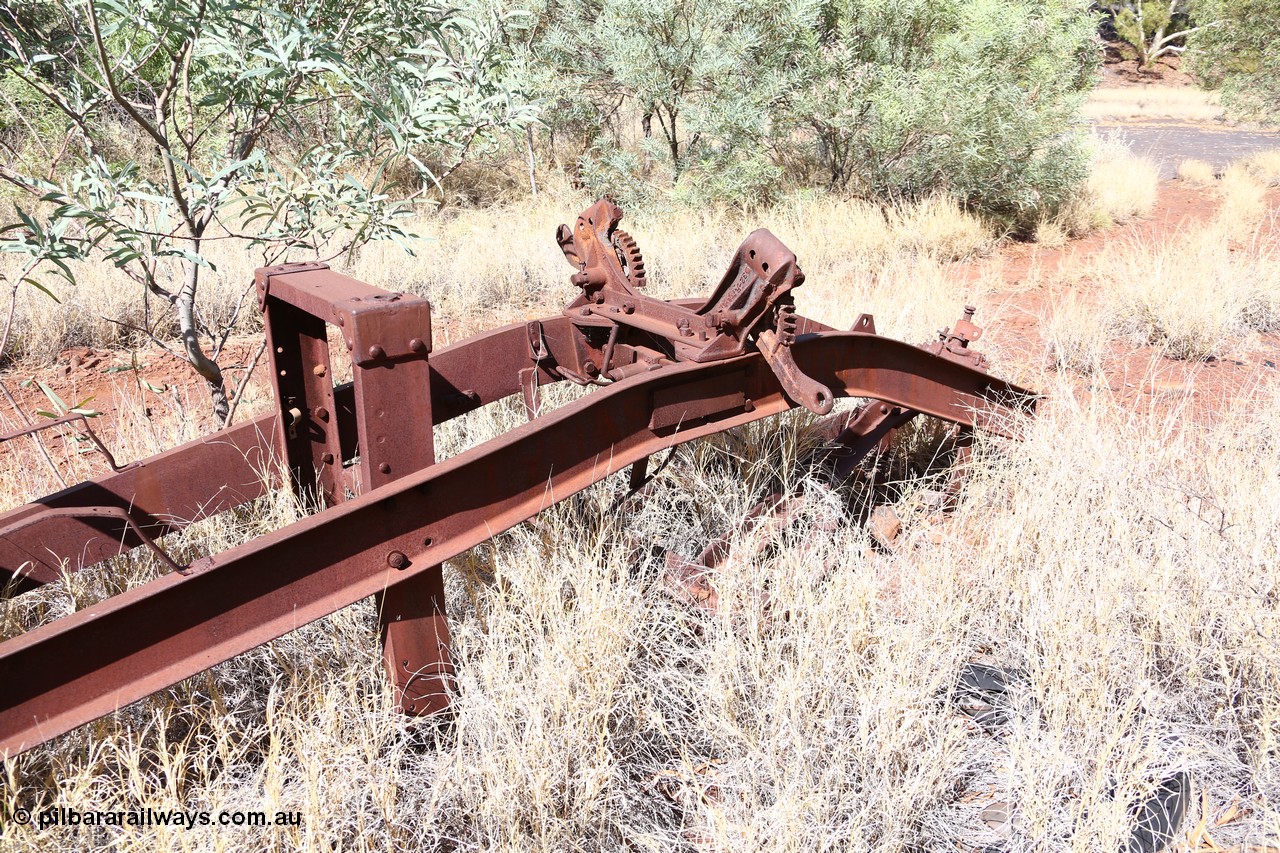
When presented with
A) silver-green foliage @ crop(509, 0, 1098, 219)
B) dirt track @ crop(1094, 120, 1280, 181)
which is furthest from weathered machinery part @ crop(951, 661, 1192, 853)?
dirt track @ crop(1094, 120, 1280, 181)

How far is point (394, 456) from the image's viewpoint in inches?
86.9

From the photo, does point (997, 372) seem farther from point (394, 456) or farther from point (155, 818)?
point (155, 818)

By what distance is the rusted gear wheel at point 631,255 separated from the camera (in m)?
3.10

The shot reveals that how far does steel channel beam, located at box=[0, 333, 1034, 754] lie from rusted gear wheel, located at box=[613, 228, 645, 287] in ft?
2.06

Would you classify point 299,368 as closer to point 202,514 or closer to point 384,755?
point 202,514

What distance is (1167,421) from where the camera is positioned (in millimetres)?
3982

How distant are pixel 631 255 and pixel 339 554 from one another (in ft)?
5.14

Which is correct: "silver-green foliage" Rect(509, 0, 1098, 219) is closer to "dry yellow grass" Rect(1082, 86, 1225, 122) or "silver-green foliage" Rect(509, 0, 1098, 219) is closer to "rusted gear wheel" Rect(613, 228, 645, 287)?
"rusted gear wheel" Rect(613, 228, 645, 287)

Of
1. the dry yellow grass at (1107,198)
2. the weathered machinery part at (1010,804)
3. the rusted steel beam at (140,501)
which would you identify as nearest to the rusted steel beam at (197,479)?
the rusted steel beam at (140,501)

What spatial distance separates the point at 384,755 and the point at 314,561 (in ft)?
2.08

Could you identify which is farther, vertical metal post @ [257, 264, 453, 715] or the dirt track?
the dirt track

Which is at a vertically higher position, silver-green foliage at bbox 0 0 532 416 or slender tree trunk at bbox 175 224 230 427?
silver-green foliage at bbox 0 0 532 416

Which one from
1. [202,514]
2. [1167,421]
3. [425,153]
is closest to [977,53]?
[1167,421]

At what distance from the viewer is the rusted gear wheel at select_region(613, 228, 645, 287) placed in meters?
3.10
